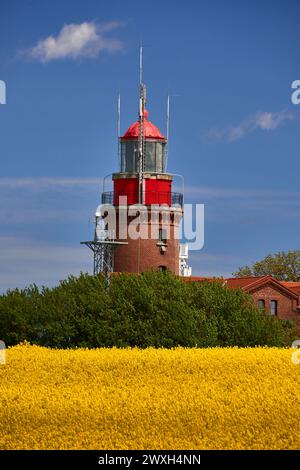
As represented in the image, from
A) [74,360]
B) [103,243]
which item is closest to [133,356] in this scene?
[74,360]

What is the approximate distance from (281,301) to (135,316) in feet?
137

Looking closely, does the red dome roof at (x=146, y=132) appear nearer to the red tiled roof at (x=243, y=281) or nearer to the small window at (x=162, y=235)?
the small window at (x=162, y=235)

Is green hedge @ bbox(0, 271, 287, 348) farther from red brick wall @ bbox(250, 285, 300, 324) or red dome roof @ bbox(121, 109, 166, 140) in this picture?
red brick wall @ bbox(250, 285, 300, 324)

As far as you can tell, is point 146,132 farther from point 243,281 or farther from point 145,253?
point 243,281

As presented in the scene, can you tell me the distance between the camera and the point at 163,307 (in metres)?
49.9

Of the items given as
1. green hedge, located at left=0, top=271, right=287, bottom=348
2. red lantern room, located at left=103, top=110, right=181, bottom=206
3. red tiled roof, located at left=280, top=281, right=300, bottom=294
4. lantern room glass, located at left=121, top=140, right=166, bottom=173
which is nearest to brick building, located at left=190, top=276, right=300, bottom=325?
red tiled roof, located at left=280, top=281, right=300, bottom=294

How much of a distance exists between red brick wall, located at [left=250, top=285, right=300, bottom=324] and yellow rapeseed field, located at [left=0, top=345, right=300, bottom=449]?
5077 centimetres

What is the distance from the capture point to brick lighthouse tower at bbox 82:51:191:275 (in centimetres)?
7475

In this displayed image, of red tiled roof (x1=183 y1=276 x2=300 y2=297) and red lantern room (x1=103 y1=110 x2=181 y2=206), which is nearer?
red lantern room (x1=103 y1=110 x2=181 y2=206)

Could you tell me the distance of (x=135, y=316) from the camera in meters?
49.8
